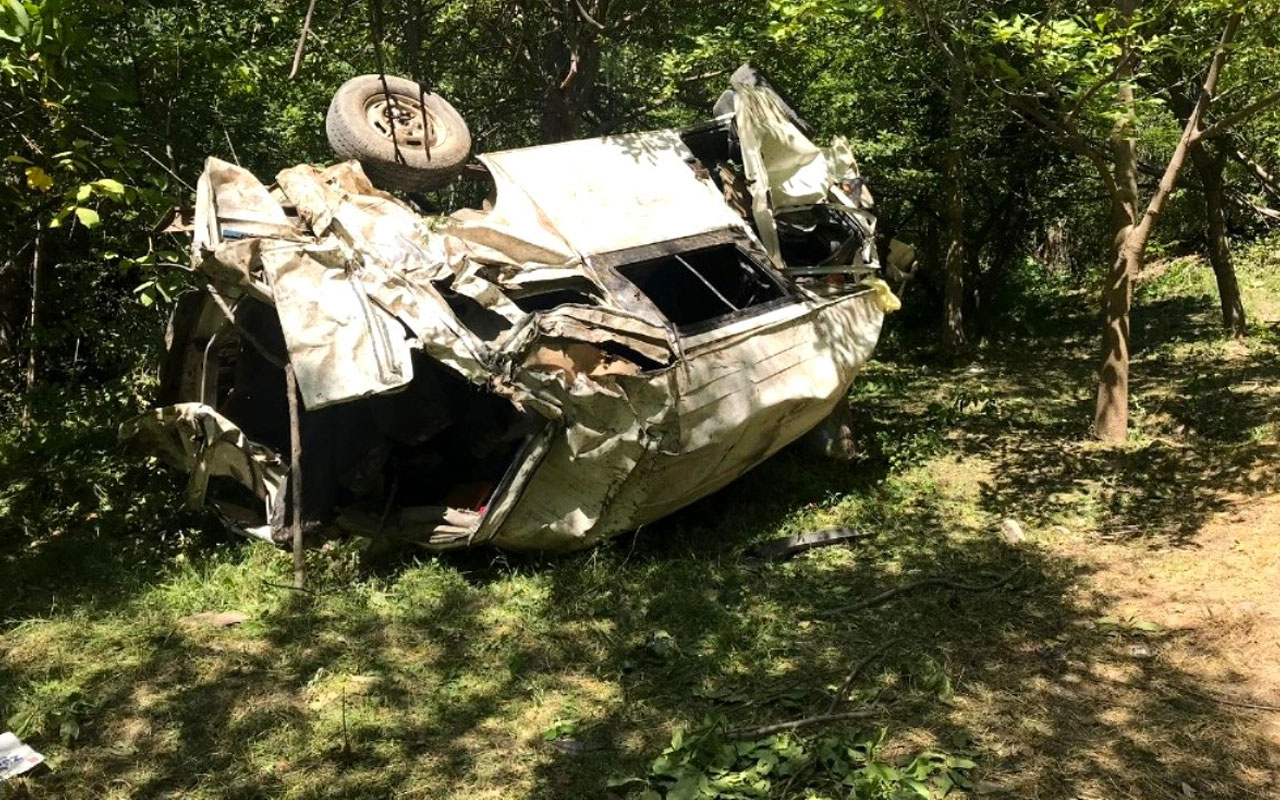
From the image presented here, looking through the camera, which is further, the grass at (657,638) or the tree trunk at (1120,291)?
the tree trunk at (1120,291)

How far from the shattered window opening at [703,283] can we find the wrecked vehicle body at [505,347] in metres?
0.04

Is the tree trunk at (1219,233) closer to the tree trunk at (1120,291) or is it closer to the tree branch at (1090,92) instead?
the tree trunk at (1120,291)

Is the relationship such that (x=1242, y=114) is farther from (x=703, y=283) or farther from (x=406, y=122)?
(x=406, y=122)

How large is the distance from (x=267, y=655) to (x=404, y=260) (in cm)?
220

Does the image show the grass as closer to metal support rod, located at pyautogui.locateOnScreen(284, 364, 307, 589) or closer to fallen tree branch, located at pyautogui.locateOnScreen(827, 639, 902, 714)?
fallen tree branch, located at pyautogui.locateOnScreen(827, 639, 902, 714)

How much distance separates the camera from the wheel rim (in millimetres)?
7168

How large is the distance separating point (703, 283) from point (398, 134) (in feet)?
7.85

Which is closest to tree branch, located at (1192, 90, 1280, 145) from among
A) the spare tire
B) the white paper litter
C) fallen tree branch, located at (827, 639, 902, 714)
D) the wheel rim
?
fallen tree branch, located at (827, 639, 902, 714)

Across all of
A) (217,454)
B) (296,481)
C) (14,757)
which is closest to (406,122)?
(217,454)

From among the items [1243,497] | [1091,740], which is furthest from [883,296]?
[1091,740]

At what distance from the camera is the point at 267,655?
503cm

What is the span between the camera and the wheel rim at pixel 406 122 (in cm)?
717

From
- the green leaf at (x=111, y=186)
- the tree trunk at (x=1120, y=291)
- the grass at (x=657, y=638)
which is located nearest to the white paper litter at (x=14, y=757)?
the grass at (x=657, y=638)

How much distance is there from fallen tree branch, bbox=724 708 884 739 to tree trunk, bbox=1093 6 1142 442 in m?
4.60
